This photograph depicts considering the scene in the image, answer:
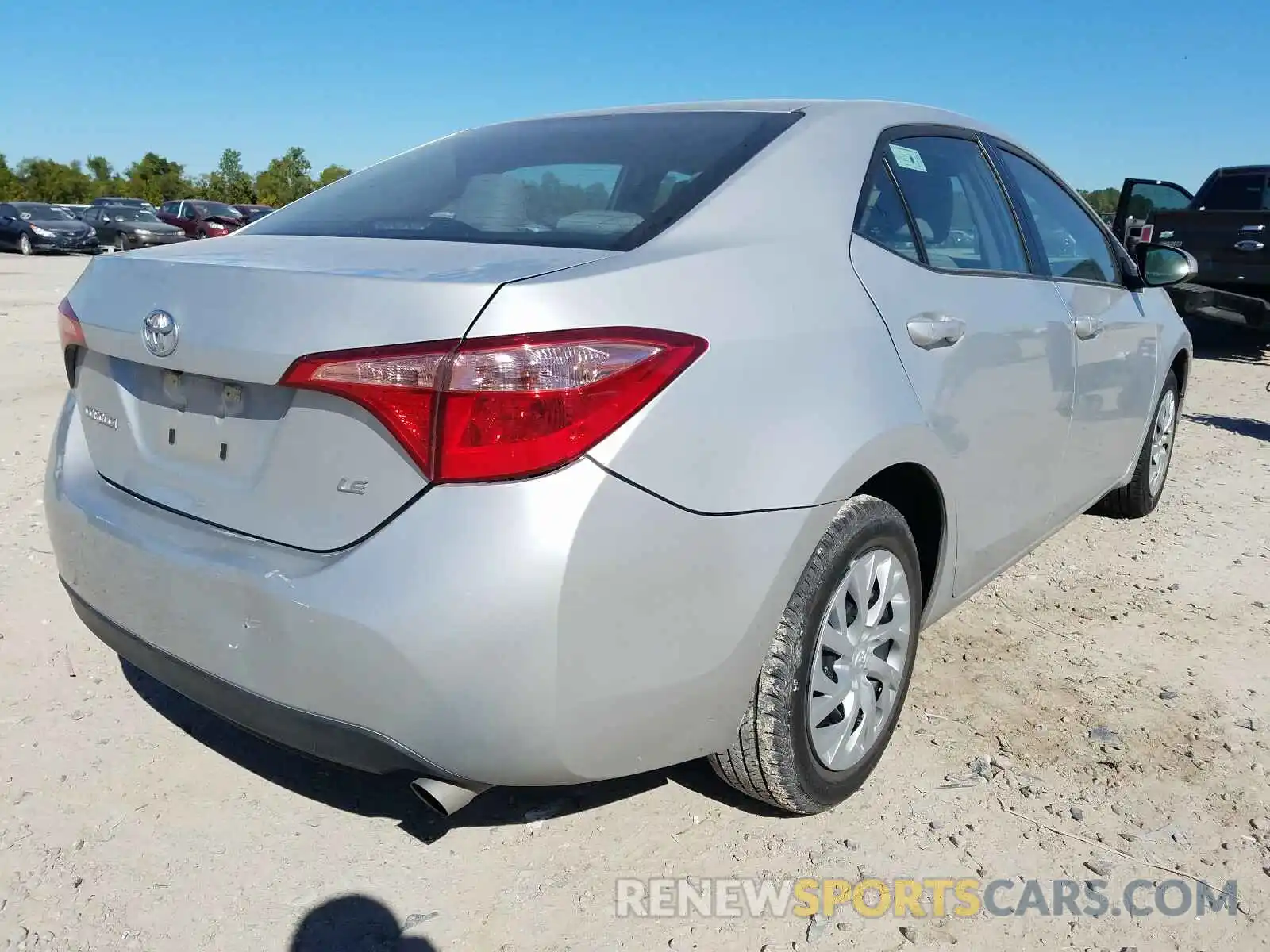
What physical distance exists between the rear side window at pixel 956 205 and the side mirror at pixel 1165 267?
114 cm

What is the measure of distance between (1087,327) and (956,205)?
755 millimetres

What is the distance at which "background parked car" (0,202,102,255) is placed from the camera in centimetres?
2684

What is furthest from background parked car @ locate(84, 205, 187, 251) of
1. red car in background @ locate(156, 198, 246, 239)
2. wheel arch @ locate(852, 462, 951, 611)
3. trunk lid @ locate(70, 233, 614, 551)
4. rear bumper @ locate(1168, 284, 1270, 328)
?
wheel arch @ locate(852, 462, 951, 611)

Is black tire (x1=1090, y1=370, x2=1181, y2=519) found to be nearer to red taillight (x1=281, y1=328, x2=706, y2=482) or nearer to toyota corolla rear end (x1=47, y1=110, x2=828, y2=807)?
toyota corolla rear end (x1=47, y1=110, x2=828, y2=807)

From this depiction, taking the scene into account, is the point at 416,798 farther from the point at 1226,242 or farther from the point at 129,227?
the point at 129,227

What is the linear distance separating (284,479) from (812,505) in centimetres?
100

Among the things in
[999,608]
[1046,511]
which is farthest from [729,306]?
[999,608]

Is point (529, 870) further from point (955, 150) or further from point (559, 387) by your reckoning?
point (955, 150)

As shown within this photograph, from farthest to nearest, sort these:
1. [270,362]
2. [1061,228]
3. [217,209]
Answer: [217,209]
[1061,228]
[270,362]

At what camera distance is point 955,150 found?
10.0 ft

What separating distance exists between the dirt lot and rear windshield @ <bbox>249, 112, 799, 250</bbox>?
1.35 metres

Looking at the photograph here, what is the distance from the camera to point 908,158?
274 cm

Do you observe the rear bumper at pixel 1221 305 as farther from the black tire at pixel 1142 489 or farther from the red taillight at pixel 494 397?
the red taillight at pixel 494 397

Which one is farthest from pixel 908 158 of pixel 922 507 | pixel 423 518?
pixel 423 518
